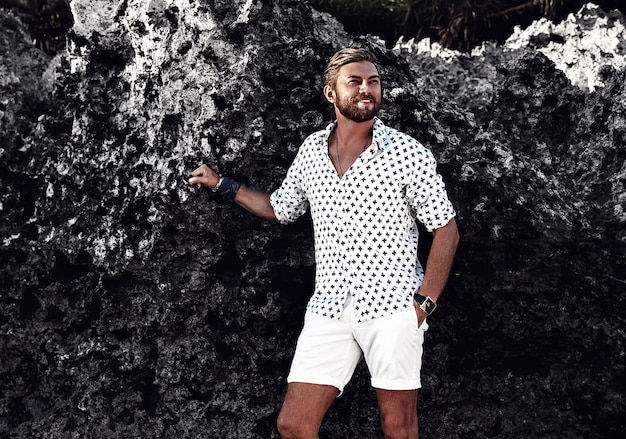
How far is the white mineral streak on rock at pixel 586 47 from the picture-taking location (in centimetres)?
436

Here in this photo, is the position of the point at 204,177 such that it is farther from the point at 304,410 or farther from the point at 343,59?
the point at 304,410

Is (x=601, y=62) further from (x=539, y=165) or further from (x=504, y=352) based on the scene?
(x=504, y=352)

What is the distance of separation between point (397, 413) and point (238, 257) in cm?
115

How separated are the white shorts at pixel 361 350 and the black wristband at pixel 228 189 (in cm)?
71

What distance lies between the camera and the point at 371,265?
341cm

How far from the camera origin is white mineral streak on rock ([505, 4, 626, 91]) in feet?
14.3

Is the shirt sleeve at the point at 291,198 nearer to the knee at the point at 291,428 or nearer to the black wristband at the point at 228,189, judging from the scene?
the black wristband at the point at 228,189

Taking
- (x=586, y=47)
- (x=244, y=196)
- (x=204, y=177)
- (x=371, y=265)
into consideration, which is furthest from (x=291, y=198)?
(x=586, y=47)

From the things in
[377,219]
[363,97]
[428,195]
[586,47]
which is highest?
[586,47]

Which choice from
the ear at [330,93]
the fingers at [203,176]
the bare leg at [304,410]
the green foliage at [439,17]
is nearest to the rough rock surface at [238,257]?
the fingers at [203,176]

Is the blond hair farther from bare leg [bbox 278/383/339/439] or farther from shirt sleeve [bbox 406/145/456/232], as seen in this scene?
bare leg [bbox 278/383/339/439]

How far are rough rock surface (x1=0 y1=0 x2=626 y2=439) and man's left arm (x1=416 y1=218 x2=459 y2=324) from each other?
20.4 inches

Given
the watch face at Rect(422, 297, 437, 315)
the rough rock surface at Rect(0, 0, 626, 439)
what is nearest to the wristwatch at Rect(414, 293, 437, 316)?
the watch face at Rect(422, 297, 437, 315)

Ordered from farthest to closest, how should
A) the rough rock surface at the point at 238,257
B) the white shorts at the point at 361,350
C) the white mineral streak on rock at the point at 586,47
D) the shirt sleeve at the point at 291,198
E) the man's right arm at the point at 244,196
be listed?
1. the white mineral streak on rock at the point at 586,47
2. the rough rock surface at the point at 238,257
3. the man's right arm at the point at 244,196
4. the shirt sleeve at the point at 291,198
5. the white shorts at the point at 361,350
